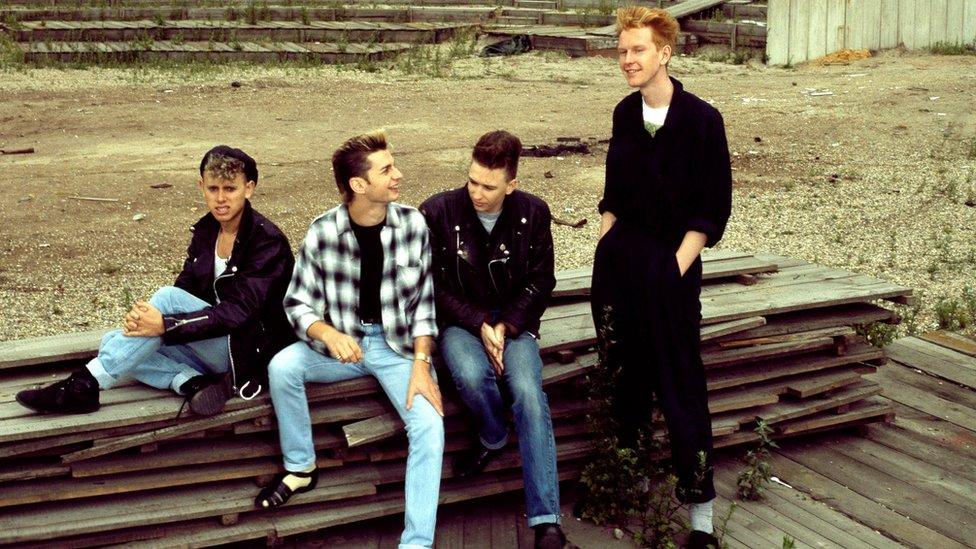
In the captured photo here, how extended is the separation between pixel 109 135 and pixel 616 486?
375 inches

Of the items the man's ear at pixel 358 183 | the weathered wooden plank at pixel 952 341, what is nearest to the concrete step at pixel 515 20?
the weathered wooden plank at pixel 952 341

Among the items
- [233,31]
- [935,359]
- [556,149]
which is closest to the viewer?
[935,359]

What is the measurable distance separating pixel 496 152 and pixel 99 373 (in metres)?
1.76

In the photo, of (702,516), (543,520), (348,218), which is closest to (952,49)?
(702,516)

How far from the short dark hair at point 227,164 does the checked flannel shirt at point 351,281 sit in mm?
358

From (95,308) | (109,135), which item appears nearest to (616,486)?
(95,308)

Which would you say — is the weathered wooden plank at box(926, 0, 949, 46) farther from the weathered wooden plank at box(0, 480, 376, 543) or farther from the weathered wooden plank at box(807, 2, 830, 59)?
the weathered wooden plank at box(0, 480, 376, 543)

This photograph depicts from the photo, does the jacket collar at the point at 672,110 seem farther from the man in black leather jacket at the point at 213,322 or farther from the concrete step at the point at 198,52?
the concrete step at the point at 198,52

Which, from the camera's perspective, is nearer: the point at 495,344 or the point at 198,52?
the point at 495,344

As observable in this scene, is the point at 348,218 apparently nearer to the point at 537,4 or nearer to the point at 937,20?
the point at 937,20

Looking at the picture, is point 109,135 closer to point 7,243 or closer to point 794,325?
point 7,243

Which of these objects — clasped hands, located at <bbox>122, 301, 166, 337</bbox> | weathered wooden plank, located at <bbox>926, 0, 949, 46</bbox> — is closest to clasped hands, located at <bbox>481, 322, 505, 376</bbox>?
clasped hands, located at <bbox>122, 301, 166, 337</bbox>

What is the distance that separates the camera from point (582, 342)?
523 centimetres

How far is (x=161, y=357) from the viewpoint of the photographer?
476 cm
